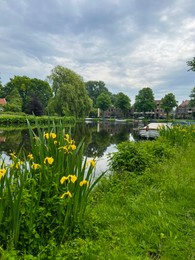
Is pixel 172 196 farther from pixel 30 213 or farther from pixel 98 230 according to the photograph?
pixel 30 213

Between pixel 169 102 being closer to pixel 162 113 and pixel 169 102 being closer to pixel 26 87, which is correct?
pixel 162 113

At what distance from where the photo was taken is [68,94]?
29.5m

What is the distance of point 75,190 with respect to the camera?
2.09 meters

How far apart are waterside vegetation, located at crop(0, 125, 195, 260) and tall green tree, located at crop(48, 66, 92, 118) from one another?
25.8m

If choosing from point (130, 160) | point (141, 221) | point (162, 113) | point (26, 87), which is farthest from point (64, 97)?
point (162, 113)

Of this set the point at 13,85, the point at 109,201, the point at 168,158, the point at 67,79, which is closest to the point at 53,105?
the point at 67,79

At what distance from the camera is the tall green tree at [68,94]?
2958cm

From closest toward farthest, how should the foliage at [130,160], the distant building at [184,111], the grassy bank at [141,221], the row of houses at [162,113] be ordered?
the grassy bank at [141,221]
the foliage at [130,160]
the distant building at [184,111]
the row of houses at [162,113]

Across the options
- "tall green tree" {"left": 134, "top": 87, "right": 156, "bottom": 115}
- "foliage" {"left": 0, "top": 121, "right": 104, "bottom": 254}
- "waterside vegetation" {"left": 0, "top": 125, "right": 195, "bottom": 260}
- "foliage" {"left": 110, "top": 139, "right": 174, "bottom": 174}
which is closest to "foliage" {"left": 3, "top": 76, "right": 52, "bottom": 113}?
"tall green tree" {"left": 134, "top": 87, "right": 156, "bottom": 115}

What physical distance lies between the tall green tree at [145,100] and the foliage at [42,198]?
60334 mm

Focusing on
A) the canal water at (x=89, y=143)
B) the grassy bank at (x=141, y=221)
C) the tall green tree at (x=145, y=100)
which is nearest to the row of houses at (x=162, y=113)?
the tall green tree at (x=145, y=100)

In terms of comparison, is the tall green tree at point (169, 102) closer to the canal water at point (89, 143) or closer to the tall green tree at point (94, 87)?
the tall green tree at point (94, 87)

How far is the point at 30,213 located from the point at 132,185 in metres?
2.28

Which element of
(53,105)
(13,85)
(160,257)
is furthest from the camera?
(13,85)
